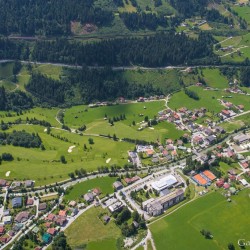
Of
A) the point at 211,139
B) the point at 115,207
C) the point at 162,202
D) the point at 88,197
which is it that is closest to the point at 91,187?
the point at 88,197

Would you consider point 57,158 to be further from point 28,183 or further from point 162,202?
point 162,202

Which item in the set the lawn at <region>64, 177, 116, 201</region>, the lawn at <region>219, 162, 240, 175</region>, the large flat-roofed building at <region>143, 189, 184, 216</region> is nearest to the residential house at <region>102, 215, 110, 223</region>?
the lawn at <region>64, 177, 116, 201</region>

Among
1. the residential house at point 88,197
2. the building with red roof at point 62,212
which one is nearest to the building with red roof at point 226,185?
the residential house at point 88,197

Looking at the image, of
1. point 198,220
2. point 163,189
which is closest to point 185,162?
point 163,189

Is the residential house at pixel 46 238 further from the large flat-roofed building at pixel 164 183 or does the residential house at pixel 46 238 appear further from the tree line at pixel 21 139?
the tree line at pixel 21 139

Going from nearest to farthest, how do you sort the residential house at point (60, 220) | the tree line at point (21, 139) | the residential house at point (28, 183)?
the residential house at point (60, 220)
the residential house at point (28, 183)
the tree line at point (21, 139)

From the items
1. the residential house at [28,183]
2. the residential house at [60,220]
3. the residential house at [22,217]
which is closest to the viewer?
the residential house at [60,220]
